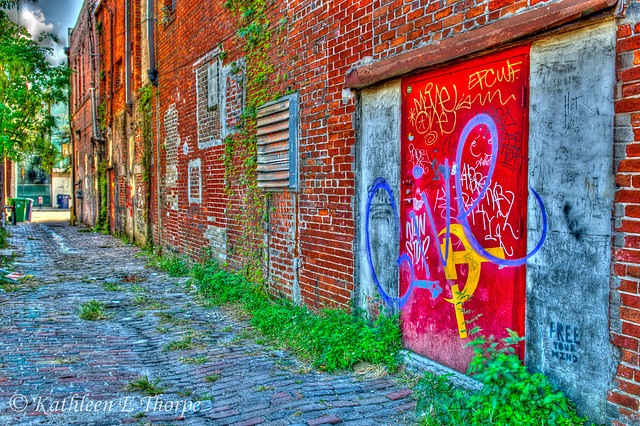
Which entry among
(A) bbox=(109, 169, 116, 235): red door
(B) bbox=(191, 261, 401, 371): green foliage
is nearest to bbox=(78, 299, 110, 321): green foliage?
(B) bbox=(191, 261, 401, 371): green foliage

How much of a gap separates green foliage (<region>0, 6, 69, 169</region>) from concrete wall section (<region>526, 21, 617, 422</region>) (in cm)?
1200

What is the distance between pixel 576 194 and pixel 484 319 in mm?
1092

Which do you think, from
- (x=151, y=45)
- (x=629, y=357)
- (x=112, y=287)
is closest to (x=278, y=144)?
(x=112, y=287)

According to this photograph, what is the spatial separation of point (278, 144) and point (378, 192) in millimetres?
1984

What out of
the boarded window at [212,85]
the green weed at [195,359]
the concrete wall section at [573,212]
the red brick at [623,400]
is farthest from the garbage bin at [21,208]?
the red brick at [623,400]

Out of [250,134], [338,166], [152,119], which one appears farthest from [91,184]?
[338,166]

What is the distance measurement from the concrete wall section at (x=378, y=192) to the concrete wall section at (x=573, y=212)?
1391 millimetres

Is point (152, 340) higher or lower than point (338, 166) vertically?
lower

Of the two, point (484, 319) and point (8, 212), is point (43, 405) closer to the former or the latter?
point (484, 319)

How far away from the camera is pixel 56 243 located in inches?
602

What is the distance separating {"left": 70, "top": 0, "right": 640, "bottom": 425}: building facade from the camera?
2.62 m

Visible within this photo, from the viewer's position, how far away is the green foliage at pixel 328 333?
4.21m

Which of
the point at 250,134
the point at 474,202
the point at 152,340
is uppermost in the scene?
the point at 250,134

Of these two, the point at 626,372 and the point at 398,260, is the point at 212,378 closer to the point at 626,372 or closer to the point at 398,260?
the point at 398,260
